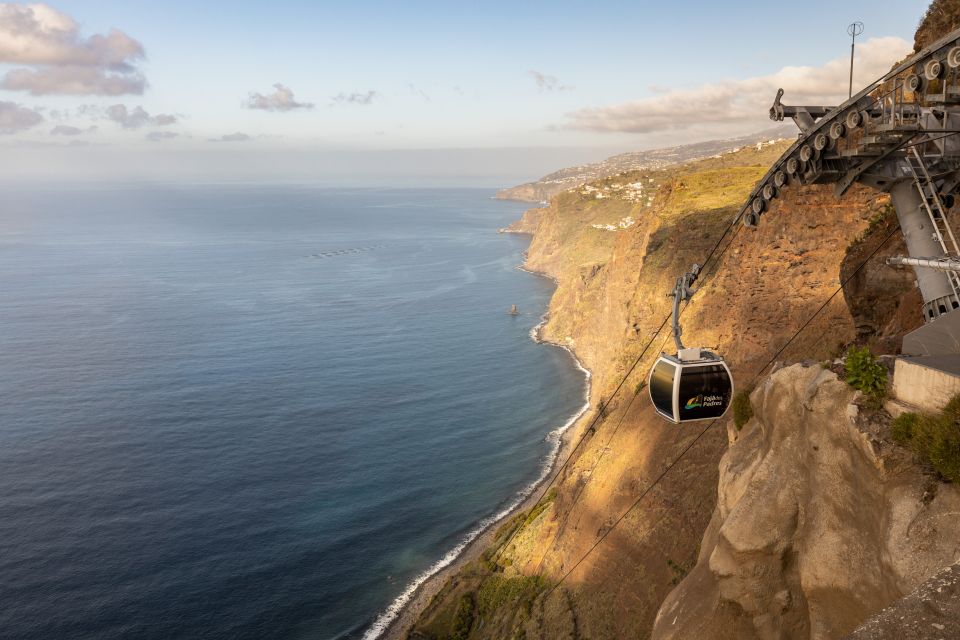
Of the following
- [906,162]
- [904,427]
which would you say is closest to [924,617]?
[904,427]

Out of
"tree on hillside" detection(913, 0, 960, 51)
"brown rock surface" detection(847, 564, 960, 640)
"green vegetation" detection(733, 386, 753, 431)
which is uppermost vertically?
"tree on hillside" detection(913, 0, 960, 51)

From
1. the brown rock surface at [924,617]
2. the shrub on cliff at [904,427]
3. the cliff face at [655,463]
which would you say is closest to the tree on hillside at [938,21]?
the cliff face at [655,463]

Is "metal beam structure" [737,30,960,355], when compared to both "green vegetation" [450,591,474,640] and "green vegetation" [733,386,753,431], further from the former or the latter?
"green vegetation" [450,591,474,640]

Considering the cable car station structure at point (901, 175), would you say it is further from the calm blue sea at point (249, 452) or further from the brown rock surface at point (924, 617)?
the calm blue sea at point (249, 452)

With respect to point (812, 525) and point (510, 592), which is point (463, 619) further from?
point (812, 525)

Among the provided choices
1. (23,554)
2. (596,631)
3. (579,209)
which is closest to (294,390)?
(23,554)

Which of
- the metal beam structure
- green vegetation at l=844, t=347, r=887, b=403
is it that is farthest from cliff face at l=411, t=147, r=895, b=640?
green vegetation at l=844, t=347, r=887, b=403
